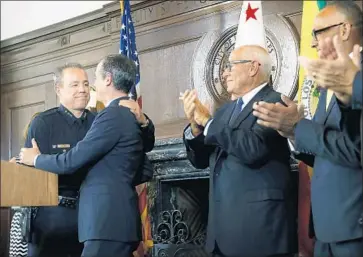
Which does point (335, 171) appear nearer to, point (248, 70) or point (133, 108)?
point (248, 70)

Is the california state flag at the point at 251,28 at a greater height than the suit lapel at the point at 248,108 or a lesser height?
greater

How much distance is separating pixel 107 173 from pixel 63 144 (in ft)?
1.94

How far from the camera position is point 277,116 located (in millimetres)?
2324

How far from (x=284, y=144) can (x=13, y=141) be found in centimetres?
352

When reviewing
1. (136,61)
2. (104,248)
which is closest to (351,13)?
(104,248)

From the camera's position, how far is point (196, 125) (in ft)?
8.99

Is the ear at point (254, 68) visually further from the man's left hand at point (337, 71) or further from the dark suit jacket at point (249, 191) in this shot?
the man's left hand at point (337, 71)

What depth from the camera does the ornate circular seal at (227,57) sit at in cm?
371

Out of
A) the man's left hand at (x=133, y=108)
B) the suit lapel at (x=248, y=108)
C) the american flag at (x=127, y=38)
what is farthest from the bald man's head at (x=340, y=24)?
the american flag at (x=127, y=38)

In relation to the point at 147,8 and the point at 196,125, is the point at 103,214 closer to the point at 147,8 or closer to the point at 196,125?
the point at 196,125

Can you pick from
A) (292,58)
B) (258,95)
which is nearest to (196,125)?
(258,95)

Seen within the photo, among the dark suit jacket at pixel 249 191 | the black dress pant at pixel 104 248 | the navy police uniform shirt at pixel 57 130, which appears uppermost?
the navy police uniform shirt at pixel 57 130

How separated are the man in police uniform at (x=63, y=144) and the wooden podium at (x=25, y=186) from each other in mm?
308

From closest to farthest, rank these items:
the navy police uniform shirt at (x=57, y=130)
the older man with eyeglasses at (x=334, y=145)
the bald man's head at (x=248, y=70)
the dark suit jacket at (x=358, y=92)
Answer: the dark suit jacket at (x=358, y=92), the older man with eyeglasses at (x=334, y=145), the bald man's head at (x=248, y=70), the navy police uniform shirt at (x=57, y=130)
